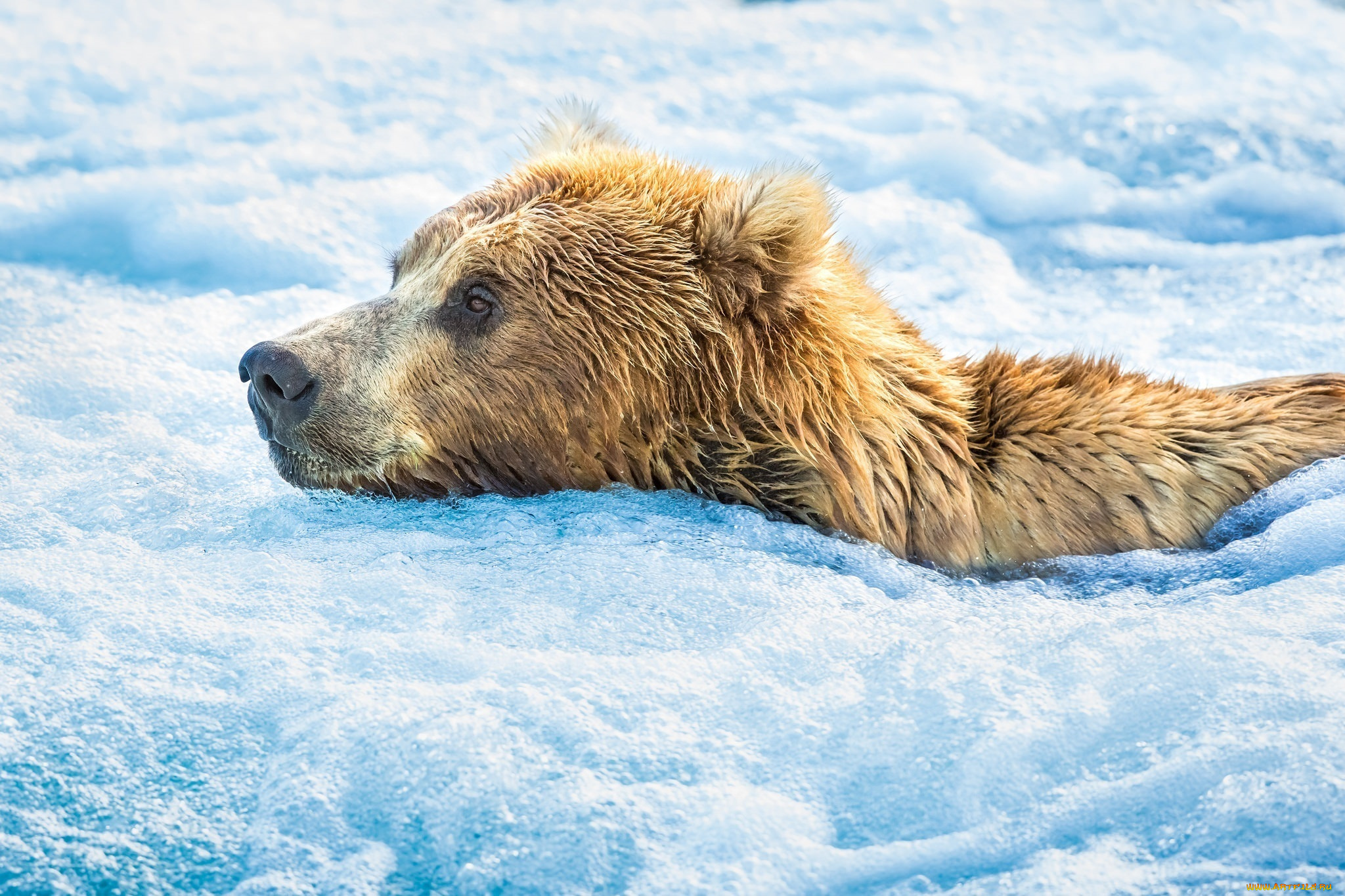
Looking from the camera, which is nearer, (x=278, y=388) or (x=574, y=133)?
(x=278, y=388)

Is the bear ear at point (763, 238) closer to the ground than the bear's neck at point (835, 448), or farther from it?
farther from it

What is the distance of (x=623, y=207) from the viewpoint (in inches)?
160

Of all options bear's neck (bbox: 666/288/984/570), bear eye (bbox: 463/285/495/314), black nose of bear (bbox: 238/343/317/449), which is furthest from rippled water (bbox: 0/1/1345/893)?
bear eye (bbox: 463/285/495/314)

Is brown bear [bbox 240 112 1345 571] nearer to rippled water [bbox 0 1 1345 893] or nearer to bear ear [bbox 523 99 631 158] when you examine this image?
rippled water [bbox 0 1 1345 893]

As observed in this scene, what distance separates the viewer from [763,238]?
379 cm

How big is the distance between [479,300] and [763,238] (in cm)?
92

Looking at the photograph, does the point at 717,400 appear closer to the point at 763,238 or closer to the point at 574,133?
the point at 763,238

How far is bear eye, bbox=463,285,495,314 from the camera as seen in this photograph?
4035mm

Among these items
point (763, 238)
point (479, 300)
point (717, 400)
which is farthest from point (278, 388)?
point (763, 238)

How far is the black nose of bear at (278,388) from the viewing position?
3.88 metres

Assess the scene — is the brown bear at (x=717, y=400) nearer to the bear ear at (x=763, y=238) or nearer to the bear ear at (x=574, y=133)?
the bear ear at (x=763, y=238)

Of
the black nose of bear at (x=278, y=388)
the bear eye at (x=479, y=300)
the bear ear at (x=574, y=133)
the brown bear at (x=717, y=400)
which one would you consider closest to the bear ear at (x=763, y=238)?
the brown bear at (x=717, y=400)

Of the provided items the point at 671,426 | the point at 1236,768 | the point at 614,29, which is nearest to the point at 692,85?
the point at 614,29

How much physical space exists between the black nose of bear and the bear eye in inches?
20.4
